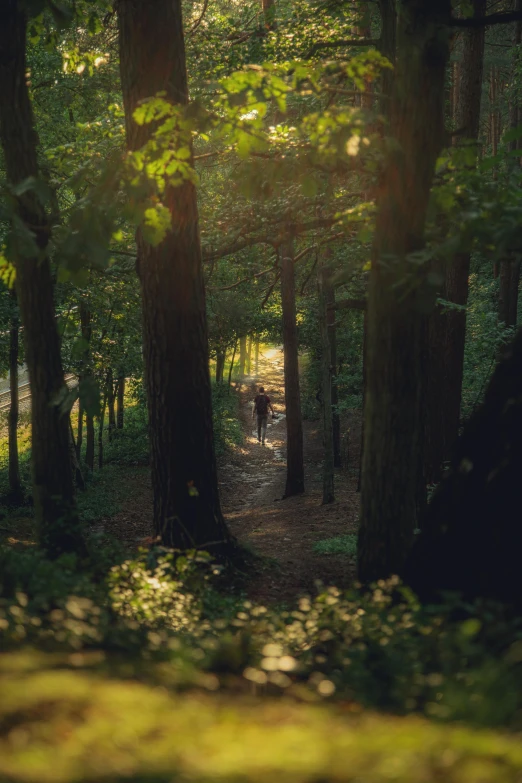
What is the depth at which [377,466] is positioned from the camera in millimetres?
5910

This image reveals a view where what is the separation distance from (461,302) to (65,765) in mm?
10974

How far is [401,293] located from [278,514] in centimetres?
1116

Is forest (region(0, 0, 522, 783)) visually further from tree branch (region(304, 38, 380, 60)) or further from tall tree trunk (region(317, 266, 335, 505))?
tall tree trunk (region(317, 266, 335, 505))

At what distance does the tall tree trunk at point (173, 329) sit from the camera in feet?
23.6

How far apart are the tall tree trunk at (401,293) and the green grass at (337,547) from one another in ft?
16.2

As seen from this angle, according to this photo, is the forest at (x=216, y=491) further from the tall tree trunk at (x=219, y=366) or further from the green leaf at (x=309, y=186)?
the tall tree trunk at (x=219, y=366)

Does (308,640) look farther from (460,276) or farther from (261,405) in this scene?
(261,405)

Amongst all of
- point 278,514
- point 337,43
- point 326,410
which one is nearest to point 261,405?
point 326,410

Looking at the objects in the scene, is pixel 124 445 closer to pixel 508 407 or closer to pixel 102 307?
pixel 102 307

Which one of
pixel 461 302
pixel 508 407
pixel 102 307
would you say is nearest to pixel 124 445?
pixel 102 307

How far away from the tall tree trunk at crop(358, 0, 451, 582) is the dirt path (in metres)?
2.25

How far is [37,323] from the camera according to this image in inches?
246

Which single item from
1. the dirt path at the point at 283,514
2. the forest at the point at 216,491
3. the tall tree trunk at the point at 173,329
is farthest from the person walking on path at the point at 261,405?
the tall tree trunk at the point at 173,329

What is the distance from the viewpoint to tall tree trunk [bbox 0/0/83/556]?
19.9 ft
